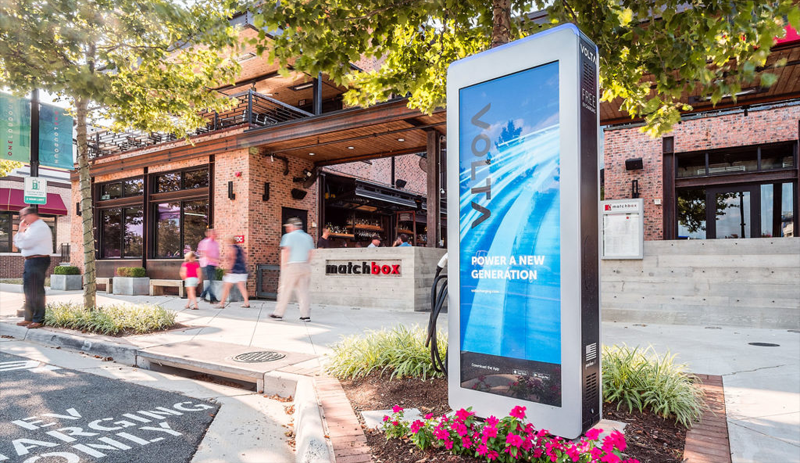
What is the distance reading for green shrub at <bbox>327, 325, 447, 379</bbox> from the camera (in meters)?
4.16

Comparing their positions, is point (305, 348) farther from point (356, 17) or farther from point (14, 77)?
point (14, 77)

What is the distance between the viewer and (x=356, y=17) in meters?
4.18

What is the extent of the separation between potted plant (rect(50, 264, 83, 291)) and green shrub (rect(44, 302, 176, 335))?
959 cm

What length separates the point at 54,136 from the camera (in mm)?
9672

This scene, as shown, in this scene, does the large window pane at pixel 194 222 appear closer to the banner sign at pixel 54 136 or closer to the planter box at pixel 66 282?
the banner sign at pixel 54 136

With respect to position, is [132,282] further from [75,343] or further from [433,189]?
[433,189]

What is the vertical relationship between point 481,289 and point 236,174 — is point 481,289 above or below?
below

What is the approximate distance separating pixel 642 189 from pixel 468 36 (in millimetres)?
9911

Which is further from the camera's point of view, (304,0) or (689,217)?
(689,217)

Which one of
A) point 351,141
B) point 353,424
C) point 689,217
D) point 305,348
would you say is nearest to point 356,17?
point 353,424

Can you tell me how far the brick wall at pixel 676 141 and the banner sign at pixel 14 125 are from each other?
14.4 metres

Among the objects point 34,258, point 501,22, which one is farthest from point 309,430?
point 34,258

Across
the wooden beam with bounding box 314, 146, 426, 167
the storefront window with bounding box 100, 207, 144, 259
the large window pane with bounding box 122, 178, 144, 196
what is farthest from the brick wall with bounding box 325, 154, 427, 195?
the storefront window with bounding box 100, 207, 144, 259

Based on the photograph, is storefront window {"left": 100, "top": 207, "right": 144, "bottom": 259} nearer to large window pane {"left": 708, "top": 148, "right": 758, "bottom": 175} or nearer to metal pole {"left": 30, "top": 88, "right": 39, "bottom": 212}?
metal pole {"left": 30, "top": 88, "right": 39, "bottom": 212}
